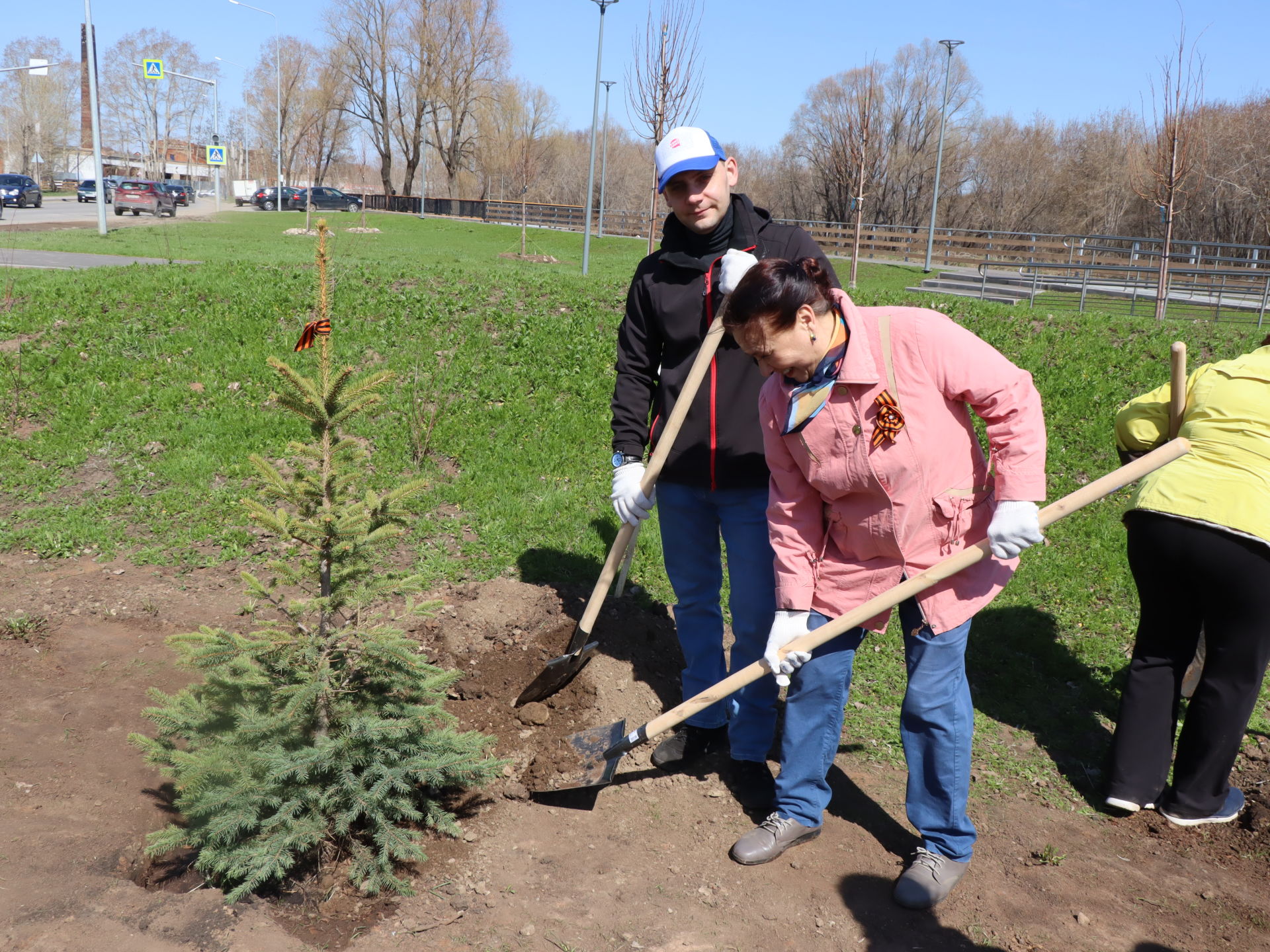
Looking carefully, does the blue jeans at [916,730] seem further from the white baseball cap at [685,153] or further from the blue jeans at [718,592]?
the white baseball cap at [685,153]

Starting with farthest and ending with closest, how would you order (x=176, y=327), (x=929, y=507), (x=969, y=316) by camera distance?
1. (x=969, y=316)
2. (x=176, y=327)
3. (x=929, y=507)

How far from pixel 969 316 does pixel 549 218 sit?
105 ft

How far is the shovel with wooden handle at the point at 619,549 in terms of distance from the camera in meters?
3.28

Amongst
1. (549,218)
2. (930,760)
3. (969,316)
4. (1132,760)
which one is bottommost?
(1132,760)

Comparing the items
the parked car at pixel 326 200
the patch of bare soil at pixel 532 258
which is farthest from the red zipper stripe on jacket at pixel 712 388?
the parked car at pixel 326 200

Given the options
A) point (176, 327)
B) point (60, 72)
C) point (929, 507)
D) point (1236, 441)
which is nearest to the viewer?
point (929, 507)

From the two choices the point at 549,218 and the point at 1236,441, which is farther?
the point at 549,218

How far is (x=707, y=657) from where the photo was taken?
372cm

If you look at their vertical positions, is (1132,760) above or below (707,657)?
below

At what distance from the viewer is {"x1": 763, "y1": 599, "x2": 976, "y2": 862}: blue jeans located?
9.59 feet

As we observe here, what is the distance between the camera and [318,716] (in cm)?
302

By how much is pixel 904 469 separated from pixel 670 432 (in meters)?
0.92

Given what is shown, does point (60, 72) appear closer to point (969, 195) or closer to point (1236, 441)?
point (969, 195)

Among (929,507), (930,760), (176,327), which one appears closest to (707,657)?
(930,760)
